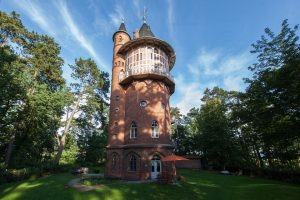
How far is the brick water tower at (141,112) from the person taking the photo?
2022 centimetres

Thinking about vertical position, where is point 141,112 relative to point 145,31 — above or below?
below

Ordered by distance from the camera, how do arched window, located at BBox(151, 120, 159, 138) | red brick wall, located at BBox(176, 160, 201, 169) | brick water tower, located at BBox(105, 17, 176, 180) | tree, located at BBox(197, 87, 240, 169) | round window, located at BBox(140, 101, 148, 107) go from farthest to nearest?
red brick wall, located at BBox(176, 160, 201, 169)
tree, located at BBox(197, 87, 240, 169)
round window, located at BBox(140, 101, 148, 107)
arched window, located at BBox(151, 120, 159, 138)
brick water tower, located at BBox(105, 17, 176, 180)

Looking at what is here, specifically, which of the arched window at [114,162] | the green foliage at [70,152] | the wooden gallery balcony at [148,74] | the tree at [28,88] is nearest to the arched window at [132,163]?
the arched window at [114,162]

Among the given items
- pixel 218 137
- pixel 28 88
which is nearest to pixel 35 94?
pixel 28 88

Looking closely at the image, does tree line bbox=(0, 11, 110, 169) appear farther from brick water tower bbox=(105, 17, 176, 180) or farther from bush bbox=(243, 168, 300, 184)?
bush bbox=(243, 168, 300, 184)

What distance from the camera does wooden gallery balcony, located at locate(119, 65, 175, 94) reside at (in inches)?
856

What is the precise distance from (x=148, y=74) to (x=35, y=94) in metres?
15.1

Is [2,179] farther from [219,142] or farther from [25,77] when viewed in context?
[219,142]

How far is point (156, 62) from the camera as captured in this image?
898 inches

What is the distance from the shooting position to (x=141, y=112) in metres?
21.6

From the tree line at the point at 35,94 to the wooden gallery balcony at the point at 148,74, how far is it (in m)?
10.0

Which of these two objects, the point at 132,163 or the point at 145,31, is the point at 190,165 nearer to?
the point at 132,163

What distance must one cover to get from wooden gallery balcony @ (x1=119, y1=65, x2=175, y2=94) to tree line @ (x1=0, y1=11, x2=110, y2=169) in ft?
32.9

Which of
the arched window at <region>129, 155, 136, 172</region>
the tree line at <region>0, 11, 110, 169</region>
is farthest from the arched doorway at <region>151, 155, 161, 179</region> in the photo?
the tree line at <region>0, 11, 110, 169</region>
